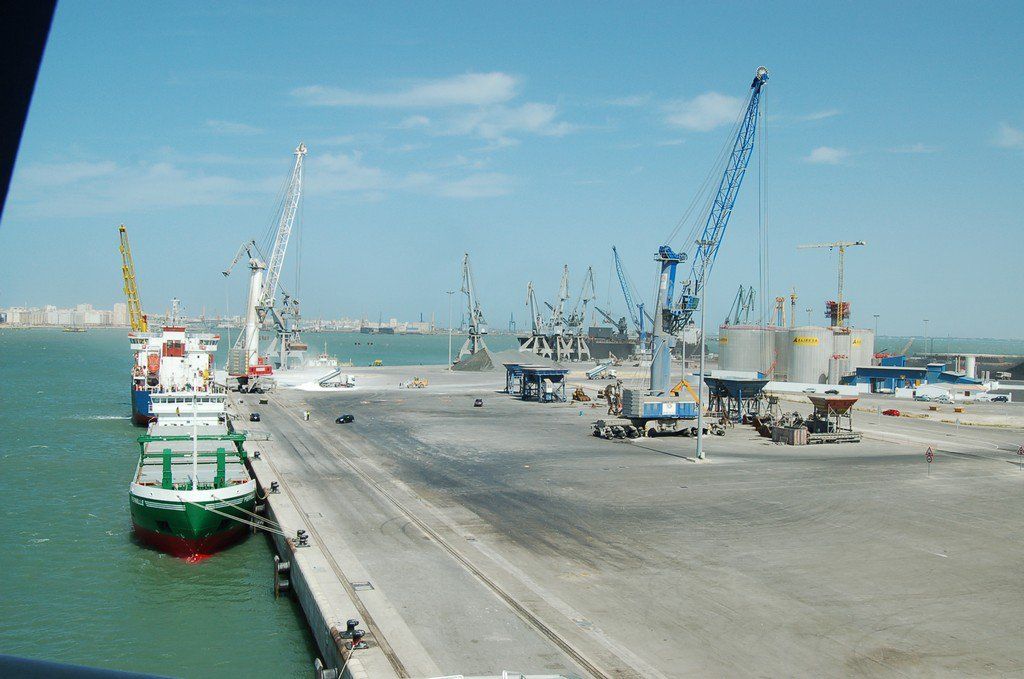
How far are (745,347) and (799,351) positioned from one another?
11.9 m

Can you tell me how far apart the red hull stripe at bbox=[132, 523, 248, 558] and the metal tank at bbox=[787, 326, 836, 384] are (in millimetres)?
118862

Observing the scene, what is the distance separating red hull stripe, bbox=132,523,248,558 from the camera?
32906 mm

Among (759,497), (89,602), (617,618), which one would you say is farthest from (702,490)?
(89,602)

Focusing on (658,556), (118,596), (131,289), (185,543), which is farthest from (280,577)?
(131,289)

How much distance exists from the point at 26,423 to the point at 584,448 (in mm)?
55628

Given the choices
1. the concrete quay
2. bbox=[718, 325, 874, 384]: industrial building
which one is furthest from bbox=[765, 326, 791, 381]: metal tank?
the concrete quay

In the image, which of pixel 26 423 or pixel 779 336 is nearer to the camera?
pixel 26 423

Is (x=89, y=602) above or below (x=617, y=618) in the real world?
below

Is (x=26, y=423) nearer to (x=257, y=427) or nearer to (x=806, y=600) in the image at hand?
(x=257, y=427)

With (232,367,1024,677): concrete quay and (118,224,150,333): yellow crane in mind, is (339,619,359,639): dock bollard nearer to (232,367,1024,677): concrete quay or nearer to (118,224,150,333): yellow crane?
(232,367,1024,677): concrete quay

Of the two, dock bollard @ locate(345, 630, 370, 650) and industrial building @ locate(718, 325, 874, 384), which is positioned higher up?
industrial building @ locate(718, 325, 874, 384)

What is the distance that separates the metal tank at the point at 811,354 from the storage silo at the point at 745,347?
6.63 meters

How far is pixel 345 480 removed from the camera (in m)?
42.3

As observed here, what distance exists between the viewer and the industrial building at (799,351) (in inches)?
5335
